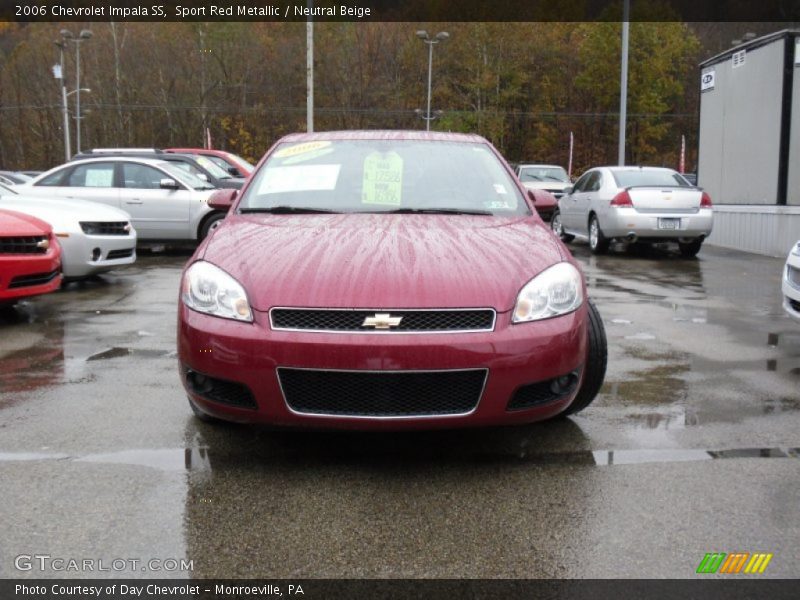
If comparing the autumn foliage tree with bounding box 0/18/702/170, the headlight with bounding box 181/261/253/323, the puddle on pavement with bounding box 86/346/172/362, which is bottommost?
the puddle on pavement with bounding box 86/346/172/362

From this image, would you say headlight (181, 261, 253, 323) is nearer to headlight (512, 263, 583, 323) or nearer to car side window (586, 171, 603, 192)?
headlight (512, 263, 583, 323)

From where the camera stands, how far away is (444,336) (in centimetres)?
331

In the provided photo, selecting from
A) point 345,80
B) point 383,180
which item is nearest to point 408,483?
point 383,180

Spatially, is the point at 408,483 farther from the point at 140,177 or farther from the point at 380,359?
the point at 140,177

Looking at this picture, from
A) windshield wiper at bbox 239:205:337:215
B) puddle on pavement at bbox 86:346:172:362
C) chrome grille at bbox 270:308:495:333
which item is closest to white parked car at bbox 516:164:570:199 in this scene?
puddle on pavement at bbox 86:346:172:362

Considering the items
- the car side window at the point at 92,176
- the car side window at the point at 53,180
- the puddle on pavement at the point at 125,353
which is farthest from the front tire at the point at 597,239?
the puddle on pavement at the point at 125,353

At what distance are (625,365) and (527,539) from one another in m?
2.95

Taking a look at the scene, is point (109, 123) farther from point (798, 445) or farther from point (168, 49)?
point (798, 445)

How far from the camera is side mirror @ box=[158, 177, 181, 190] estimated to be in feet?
42.7

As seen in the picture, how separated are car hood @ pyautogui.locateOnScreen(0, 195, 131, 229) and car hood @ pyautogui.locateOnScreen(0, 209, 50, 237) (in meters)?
1.59

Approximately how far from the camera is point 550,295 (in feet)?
11.8

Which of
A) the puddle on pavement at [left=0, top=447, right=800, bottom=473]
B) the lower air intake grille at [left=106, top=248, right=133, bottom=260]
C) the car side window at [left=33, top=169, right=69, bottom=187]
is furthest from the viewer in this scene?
the car side window at [left=33, top=169, right=69, bottom=187]

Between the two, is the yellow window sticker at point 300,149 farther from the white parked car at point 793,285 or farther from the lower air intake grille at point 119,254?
the lower air intake grille at point 119,254

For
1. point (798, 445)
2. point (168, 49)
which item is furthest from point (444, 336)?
point (168, 49)
